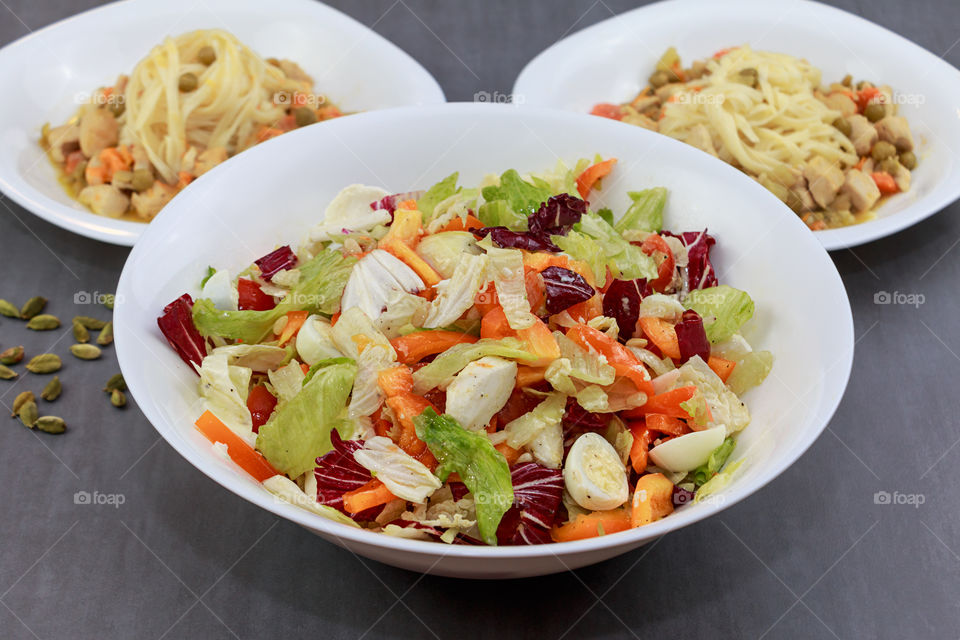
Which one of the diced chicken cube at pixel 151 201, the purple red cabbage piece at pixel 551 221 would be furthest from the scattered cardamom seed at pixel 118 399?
the purple red cabbage piece at pixel 551 221

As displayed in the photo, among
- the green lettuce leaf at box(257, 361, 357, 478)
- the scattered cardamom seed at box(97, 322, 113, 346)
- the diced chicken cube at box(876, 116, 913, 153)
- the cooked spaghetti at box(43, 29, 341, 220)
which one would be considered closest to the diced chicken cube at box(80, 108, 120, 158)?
the cooked spaghetti at box(43, 29, 341, 220)

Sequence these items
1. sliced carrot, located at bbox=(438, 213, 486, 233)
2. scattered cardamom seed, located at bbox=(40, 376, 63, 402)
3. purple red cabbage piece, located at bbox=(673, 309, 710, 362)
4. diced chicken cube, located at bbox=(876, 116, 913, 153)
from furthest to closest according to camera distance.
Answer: diced chicken cube, located at bbox=(876, 116, 913, 153) < scattered cardamom seed, located at bbox=(40, 376, 63, 402) < sliced carrot, located at bbox=(438, 213, 486, 233) < purple red cabbage piece, located at bbox=(673, 309, 710, 362)

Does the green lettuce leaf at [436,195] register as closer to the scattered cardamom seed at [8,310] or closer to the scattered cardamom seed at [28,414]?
the scattered cardamom seed at [28,414]

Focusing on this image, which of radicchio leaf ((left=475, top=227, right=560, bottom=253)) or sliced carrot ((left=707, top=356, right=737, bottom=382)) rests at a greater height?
radicchio leaf ((left=475, top=227, right=560, bottom=253))

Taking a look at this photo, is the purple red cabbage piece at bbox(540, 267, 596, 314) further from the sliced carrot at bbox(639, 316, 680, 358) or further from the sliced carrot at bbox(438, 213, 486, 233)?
the sliced carrot at bbox(438, 213, 486, 233)

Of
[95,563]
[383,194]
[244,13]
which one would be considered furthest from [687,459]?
[244,13]

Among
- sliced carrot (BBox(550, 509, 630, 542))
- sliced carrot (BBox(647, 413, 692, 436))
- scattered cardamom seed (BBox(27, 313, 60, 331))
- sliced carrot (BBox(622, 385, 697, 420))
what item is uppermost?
sliced carrot (BBox(622, 385, 697, 420))

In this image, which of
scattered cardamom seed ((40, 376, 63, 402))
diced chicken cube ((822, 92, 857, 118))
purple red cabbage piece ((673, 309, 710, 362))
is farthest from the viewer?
diced chicken cube ((822, 92, 857, 118))
